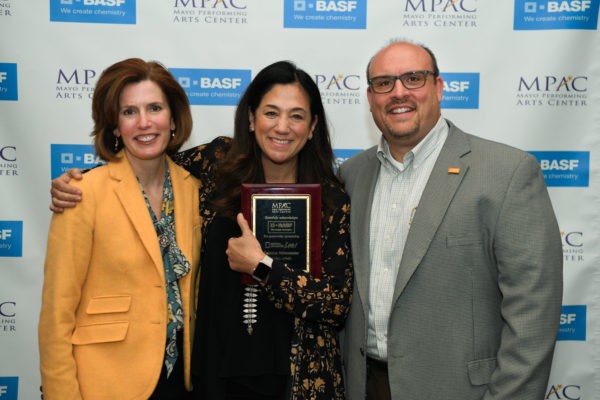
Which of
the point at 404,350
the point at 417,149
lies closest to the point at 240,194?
the point at 417,149

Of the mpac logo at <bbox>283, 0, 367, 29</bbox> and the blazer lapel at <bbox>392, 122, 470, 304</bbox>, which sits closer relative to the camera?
the blazer lapel at <bbox>392, 122, 470, 304</bbox>

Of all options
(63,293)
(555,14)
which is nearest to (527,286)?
(63,293)

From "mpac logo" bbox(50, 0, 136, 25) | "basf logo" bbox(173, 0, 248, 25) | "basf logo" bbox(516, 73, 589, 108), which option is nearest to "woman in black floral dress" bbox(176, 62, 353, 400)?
"basf logo" bbox(173, 0, 248, 25)

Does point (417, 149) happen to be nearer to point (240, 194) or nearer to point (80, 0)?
point (240, 194)

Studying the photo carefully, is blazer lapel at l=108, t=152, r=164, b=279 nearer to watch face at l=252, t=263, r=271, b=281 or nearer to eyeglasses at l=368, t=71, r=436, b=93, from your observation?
watch face at l=252, t=263, r=271, b=281

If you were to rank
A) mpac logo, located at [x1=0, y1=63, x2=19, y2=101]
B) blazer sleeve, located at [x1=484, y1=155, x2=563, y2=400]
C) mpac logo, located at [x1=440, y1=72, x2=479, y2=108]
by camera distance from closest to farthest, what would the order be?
blazer sleeve, located at [x1=484, y1=155, x2=563, y2=400], mpac logo, located at [x1=0, y1=63, x2=19, y2=101], mpac logo, located at [x1=440, y1=72, x2=479, y2=108]

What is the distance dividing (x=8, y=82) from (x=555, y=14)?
3499mm

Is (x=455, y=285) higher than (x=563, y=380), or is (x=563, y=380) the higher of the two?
(x=455, y=285)

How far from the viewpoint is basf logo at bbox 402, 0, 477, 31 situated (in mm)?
3400

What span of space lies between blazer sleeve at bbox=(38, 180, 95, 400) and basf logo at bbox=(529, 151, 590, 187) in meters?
2.80

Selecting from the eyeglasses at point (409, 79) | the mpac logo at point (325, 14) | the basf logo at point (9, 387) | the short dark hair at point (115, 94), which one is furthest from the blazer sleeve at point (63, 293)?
the mpac logo at point (325, 14)

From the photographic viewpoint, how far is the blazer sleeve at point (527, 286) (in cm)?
199

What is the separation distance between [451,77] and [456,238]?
1.72 metres

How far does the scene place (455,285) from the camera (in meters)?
2.09
